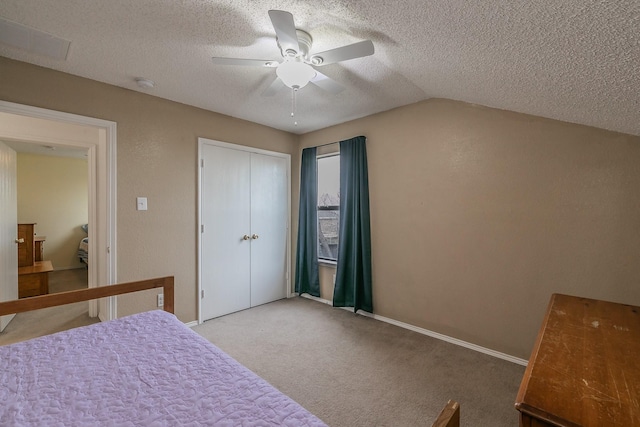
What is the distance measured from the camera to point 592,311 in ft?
5.02

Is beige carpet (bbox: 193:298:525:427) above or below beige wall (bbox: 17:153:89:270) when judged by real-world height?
below

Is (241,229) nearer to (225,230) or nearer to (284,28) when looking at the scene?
(225,230)

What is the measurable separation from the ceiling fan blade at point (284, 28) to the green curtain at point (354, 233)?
1.87 meters

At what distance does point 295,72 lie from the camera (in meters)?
1.74

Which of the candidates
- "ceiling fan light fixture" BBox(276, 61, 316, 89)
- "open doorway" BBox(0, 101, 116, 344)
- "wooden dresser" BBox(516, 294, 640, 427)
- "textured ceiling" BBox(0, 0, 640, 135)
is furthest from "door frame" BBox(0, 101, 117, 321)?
"wooden dresser" BBox(516, 294, 640, 427)

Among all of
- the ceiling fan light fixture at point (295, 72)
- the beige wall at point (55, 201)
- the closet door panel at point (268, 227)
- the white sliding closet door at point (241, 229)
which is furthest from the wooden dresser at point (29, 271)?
the ceiling fan light fixture at point (295, 72)

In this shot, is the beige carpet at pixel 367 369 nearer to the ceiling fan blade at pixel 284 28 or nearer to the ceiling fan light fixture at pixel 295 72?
the ceiling fan light fixture at pixel 295 72

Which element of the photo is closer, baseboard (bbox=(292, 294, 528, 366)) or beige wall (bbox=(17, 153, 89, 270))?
baseboard (bbox=(292, 294, 528, 366))

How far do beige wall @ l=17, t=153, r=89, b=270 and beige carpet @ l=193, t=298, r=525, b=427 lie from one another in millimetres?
5083

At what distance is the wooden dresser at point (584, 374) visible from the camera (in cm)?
78

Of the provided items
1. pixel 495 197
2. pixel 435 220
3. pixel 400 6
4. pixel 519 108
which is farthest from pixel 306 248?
pixel 400 6

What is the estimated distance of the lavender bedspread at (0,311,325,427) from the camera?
91cm

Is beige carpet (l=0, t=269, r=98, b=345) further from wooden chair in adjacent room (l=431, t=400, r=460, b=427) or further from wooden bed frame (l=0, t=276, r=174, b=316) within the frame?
wooden chair in adjacent room (l=431, t=400, r=460, b=427)

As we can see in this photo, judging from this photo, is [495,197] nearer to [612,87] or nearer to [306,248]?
[612,87]
